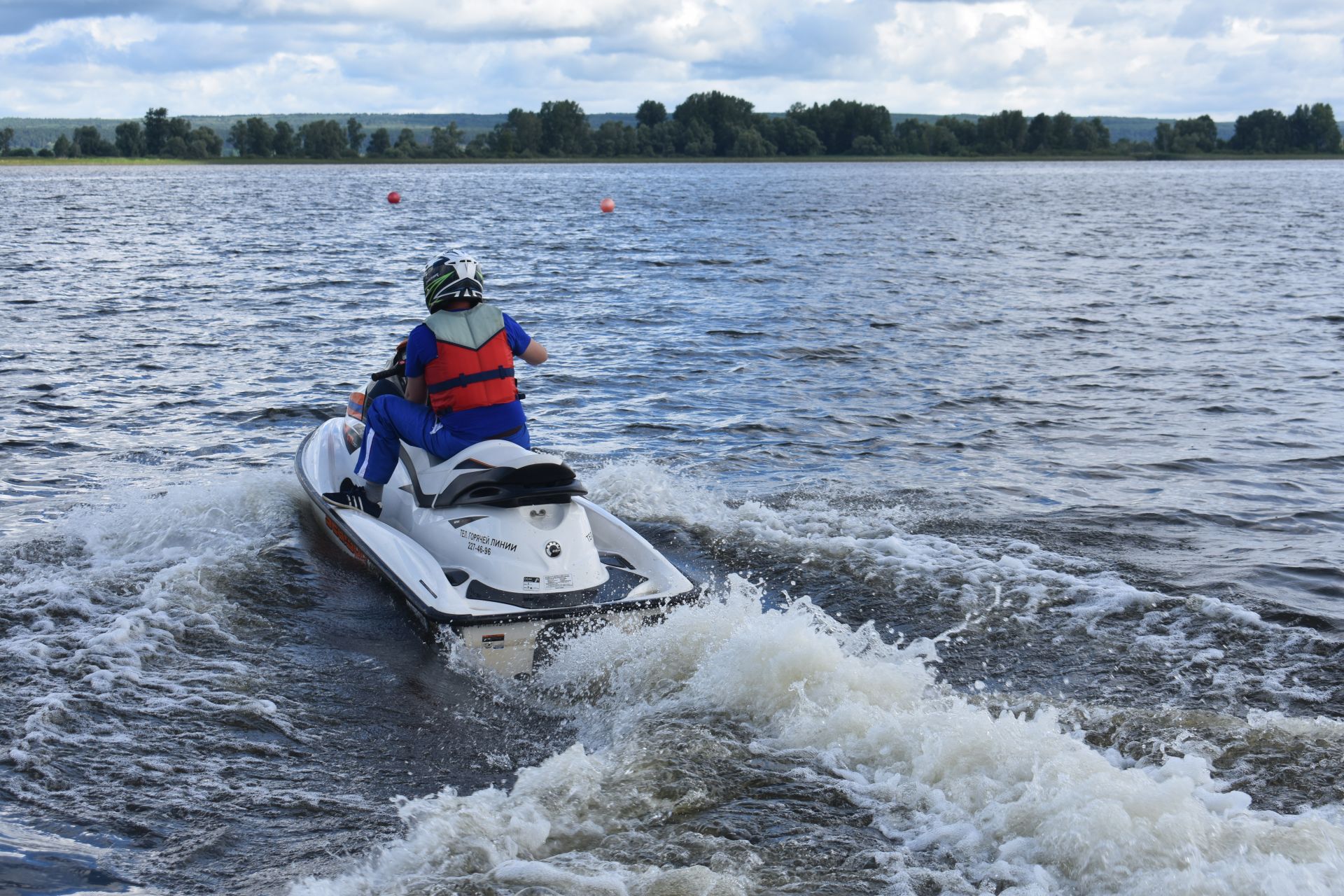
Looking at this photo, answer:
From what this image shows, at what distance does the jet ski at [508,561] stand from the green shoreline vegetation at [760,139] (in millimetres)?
182314

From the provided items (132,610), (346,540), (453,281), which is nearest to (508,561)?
(453,281)

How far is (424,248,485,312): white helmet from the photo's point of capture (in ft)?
24.2

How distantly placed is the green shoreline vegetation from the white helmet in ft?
597

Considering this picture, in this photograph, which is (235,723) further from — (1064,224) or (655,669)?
(1064,224)

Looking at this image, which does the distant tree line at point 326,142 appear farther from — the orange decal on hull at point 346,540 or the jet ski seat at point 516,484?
the jet ski seat at point 516,484

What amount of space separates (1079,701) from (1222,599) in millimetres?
2106

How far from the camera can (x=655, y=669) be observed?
6.59m

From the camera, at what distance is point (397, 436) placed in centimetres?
803

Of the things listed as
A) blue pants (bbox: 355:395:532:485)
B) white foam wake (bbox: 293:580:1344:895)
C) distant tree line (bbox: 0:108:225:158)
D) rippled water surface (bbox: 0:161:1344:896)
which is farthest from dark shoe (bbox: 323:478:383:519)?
distant tree line (bbox: 0:108:225:158)

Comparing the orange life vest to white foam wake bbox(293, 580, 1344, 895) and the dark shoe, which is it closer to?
the dark shoe

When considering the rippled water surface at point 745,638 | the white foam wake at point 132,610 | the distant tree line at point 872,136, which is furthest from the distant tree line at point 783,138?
the white foam wake at point 132,610

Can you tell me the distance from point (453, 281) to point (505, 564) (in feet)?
5.95

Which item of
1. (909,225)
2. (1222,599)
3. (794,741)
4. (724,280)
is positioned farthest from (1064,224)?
(794,741)

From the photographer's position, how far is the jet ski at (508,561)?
680cm
